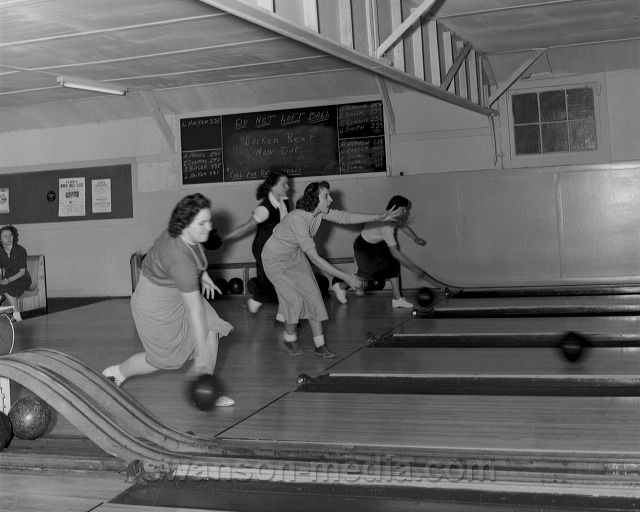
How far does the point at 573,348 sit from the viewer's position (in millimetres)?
5672

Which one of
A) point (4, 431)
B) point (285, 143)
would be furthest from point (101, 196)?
point (4, 431)

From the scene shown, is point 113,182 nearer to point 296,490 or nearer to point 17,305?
point 17,305

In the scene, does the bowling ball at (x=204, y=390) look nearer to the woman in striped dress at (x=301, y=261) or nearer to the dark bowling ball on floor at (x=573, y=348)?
the woman in striped dress at (x=301, y=261)

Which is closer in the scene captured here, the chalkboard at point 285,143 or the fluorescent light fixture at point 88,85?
the fluorescent light fixture at point 88,85

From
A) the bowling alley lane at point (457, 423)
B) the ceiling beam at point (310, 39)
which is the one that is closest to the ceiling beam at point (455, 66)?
the ceiling beam at point (310, 39)

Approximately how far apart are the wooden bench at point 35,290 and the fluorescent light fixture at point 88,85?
2154 millimetres

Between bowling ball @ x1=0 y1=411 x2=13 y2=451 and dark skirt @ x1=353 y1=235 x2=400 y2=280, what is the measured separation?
536 centimetres

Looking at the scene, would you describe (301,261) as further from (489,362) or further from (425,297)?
(425,297)

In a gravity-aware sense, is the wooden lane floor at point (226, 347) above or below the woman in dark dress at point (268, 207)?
below

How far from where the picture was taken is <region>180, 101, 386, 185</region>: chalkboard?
411 inches

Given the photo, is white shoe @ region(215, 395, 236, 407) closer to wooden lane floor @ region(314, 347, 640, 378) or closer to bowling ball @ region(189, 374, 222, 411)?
bowling ball @ region(189, 374, 222, 411)

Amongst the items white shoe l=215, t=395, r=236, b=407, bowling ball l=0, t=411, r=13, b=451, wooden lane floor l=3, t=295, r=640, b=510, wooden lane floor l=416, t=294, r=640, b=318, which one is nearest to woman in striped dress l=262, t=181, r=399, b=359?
wooden lane floor l=3, t=295, r=640, b=510

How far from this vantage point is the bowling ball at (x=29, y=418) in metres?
4.05

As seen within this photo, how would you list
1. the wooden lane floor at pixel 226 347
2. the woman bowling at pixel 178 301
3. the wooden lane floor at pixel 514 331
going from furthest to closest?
the wooden lane floor at pixel 514 331
the wooden lane floor at pixel 226 347
the woman bowling at pixel 178 301
